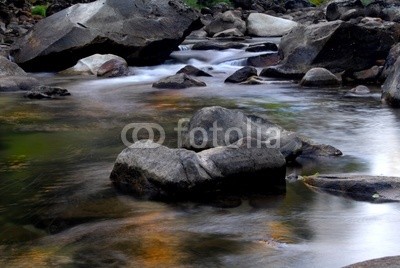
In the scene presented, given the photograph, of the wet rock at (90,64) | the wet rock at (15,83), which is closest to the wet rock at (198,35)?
the wet rock at (90,64)

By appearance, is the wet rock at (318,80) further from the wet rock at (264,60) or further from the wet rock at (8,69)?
the wet rock at (8,69)

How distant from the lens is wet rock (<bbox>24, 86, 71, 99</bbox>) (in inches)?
456

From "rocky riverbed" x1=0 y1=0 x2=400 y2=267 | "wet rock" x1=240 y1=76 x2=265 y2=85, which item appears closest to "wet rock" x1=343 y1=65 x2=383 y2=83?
"rocky riverbed" x1=0 y1=0 x2=400 y2=267

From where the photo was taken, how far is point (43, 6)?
29562 mm

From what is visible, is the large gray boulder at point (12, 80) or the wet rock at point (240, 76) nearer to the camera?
the large gray boulder at point (12, 80)

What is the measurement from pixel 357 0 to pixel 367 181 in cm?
2322

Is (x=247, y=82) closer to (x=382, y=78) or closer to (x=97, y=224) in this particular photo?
(x=382, y=78)

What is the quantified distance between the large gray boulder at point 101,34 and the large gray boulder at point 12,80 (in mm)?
1837

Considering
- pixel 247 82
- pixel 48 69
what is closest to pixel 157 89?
pixel 247 82

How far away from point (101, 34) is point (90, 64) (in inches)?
30.1

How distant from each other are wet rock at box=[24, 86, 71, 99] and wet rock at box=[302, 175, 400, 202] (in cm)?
719

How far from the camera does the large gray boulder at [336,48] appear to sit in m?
13.8

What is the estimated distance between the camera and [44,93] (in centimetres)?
1166

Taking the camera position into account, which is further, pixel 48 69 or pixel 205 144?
pixel 48 69
